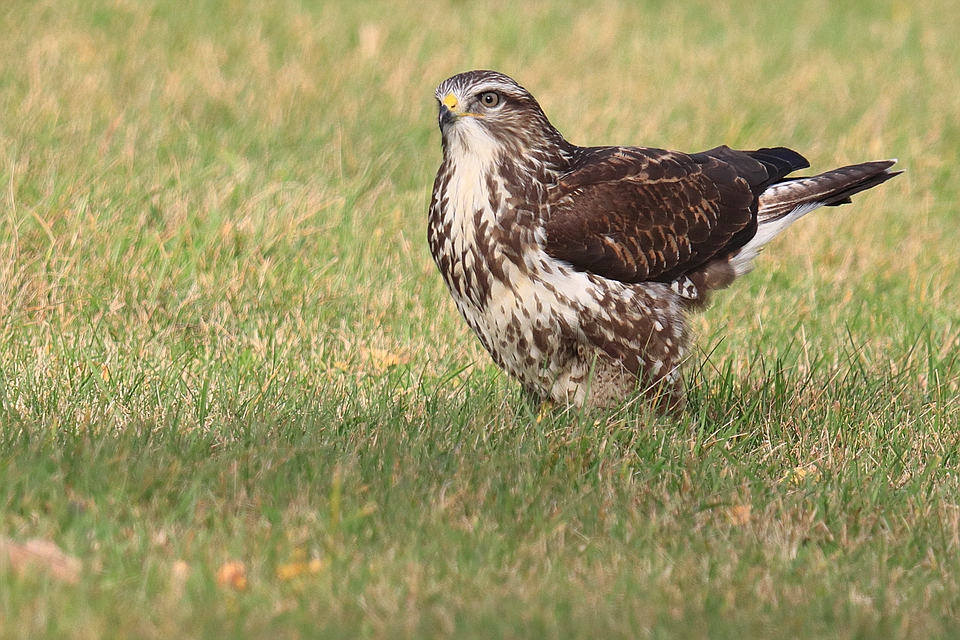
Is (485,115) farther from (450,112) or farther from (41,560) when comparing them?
(41,560)

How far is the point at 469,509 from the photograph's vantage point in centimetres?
445

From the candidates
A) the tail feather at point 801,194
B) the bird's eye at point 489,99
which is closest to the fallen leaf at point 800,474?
the tail feather at point 801,194

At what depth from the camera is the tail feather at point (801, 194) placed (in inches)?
249

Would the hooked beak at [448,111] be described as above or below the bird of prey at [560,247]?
above

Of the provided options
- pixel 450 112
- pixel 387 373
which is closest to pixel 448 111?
pixel 450 112

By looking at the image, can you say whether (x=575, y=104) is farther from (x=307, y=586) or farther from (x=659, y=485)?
(x=307, y=586)

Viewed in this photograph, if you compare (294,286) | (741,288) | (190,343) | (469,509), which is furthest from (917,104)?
(469,509)

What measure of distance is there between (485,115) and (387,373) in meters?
1.33

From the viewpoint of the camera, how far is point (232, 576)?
3678 millimetres

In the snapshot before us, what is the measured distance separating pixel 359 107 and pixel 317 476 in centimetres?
580

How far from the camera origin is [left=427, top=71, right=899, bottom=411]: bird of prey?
5.32 meters

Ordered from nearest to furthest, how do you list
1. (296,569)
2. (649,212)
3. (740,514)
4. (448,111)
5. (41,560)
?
(41,560), (296,569), (740,514), (448,111), (649,212)

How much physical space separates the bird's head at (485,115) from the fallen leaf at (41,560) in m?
2.37

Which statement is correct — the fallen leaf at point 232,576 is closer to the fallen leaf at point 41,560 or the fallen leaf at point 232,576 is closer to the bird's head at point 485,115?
the fallen leaf at point 41,560
